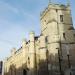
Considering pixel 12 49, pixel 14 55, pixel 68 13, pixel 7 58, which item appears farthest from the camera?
pixel 7 58

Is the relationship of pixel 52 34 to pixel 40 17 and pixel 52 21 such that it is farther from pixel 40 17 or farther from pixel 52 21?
pixel 40 17

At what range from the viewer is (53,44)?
167 feet

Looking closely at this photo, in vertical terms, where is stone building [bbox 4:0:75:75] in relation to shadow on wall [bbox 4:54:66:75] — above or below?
above

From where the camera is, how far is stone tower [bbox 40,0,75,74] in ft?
165

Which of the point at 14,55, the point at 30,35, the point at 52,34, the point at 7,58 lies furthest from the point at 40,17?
the point at 7,58

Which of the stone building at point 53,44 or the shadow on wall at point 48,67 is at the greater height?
the stone building at point 53,44

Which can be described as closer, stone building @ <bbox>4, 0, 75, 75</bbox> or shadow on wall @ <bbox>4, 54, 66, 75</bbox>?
shadow on wall @ <bbox>4, 54, 66, 75</bbox>

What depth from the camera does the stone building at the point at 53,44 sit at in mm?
50031

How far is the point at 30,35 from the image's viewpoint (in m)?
58.1

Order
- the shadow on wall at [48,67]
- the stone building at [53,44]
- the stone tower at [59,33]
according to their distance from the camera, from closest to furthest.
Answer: the shadow on wall at [48,67] < the stone building at [53,44] < the stone tower at [59,33]

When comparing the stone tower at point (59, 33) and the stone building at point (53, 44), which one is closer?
the stone building at point (53, 44)

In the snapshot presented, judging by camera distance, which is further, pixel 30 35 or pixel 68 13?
pixel 30 35

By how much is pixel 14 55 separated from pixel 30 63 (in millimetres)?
23020

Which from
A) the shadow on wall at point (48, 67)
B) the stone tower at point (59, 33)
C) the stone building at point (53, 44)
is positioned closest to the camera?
the shadow on wall at point (48, 67)
